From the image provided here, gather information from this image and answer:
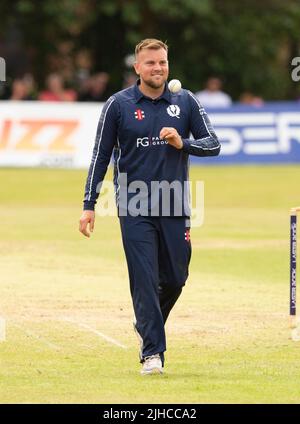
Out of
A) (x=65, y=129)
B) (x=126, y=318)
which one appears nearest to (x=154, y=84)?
(x=126, y=318)

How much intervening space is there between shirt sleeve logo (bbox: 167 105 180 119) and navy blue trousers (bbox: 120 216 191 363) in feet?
2.56

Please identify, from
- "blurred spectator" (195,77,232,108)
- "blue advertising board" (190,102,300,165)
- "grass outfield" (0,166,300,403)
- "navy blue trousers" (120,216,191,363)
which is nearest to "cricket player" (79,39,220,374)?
"navy blue trousers" (120,216,191,363)

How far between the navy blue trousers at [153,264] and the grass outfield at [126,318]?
1.28 feet

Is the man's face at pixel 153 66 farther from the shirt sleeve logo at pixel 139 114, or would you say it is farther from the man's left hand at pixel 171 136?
the man's left hand at pixel 171 136

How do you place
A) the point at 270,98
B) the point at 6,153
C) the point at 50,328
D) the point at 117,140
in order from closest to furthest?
1. the point at 117,140
2. the point at 50,328
3. the point at 6,153
4. the point at 270,98

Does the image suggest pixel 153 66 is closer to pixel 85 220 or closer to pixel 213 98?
pixel 85 220

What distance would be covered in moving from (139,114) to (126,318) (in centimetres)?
328

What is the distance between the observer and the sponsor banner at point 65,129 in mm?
29859

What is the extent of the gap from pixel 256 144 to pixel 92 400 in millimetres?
22953

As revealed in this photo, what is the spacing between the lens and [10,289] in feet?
47.5

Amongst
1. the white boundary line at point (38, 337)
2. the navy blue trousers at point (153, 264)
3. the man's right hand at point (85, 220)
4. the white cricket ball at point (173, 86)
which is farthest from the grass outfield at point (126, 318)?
the white cricket ball at point (173, 86)

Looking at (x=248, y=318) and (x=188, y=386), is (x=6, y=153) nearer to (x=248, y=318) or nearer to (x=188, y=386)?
(x=248, y=318)

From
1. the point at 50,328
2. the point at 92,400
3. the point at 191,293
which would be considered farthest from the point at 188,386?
the point at 191,293
